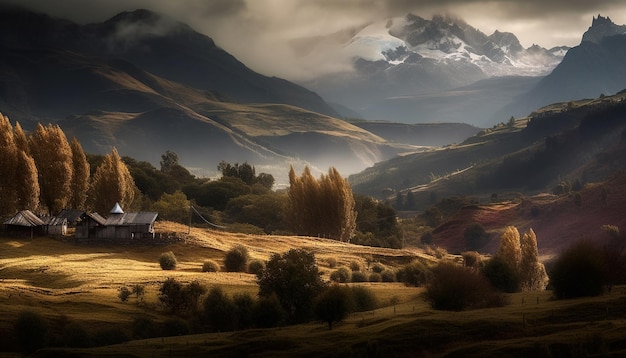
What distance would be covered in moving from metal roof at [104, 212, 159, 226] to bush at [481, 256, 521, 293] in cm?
5891

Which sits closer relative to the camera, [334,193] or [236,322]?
[236,322]

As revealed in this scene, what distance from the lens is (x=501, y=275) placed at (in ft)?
341

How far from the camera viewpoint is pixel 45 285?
91.3m

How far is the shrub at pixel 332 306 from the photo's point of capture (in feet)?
243

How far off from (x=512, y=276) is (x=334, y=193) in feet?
249

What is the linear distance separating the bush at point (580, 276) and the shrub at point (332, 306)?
23148 mm

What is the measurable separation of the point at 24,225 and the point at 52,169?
20.1 metres

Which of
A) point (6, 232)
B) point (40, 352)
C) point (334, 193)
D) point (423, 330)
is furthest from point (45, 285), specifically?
point (334, 193)

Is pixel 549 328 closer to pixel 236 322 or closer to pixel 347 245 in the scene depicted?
pixel 236 322

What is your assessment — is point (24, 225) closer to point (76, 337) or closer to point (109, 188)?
point (109, 188)

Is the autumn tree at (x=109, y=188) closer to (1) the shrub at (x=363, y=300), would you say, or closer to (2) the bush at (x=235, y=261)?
(2) the bush at (x=235, y=261)

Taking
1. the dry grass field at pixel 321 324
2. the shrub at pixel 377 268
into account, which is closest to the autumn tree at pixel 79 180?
the dry grass field at pixel 321 324

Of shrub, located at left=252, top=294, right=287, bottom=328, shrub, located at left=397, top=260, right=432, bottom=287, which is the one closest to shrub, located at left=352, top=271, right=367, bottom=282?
shrub, located at left=397, top=260, right=432, bottom=287

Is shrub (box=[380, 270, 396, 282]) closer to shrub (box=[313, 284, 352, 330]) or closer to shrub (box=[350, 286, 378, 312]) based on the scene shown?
shrub (box=[350, 286, 378, 312])
